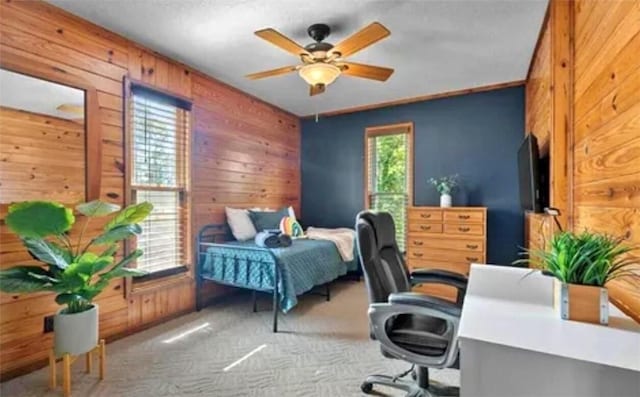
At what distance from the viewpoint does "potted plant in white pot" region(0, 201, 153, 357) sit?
1842 mm

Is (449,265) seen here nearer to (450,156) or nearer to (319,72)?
(450,156)

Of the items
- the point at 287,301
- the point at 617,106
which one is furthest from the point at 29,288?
the point at 617,106

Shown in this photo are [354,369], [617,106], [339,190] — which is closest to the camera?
[617,106]

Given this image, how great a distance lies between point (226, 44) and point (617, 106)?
2.67m

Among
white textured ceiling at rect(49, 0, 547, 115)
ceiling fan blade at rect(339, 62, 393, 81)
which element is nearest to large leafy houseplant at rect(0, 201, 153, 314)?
white textured ceiling at rect(49, 0, 547, 115)

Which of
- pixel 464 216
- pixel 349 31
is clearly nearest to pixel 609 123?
pixel 349 31

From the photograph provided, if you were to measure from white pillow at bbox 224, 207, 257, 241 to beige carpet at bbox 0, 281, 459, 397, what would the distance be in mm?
841

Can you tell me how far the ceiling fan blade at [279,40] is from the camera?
217cm

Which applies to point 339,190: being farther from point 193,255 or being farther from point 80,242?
point 80,242

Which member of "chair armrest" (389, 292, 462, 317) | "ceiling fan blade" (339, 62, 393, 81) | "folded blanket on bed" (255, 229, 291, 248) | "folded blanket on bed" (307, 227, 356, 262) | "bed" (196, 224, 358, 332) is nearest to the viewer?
"chair armrest" (389, 292, 462, 317)

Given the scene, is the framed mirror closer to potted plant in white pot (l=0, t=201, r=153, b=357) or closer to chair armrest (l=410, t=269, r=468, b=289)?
potted plant in white pot (l=0, t=201, r=153, b=357)

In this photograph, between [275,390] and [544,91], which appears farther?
[544,91]

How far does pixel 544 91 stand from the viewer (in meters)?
2.56

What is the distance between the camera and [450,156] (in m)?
4.33
